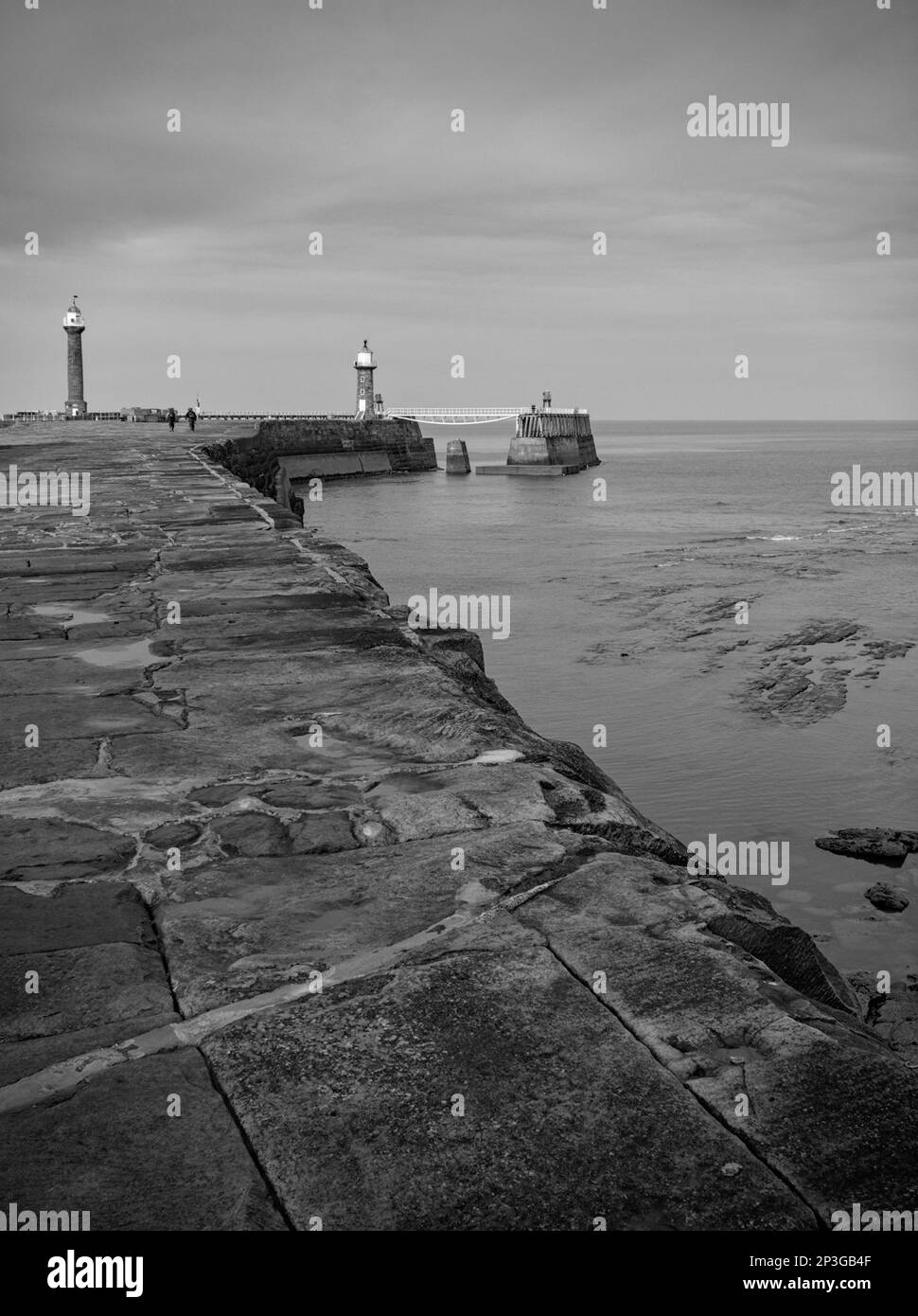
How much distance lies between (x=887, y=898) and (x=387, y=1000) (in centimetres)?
460

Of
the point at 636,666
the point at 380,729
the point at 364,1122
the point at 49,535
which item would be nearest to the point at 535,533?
the point at 636,666

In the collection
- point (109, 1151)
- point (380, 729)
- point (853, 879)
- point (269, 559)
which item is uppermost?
point (269, 559)

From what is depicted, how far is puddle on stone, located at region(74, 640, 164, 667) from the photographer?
424 centimetres

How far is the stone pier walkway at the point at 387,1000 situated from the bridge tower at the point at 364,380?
65.3m

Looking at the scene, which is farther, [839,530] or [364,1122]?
[839,530]

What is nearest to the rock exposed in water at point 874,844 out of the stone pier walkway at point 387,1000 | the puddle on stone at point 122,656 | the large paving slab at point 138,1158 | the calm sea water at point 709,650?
the calm sea water at point 709,650

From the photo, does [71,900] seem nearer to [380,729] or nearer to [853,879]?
[380,729]

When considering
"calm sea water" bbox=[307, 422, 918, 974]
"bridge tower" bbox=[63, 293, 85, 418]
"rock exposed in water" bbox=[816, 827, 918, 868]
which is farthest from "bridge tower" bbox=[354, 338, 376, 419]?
"rock exposed in water" bbox=[816, 827, 918, 868]

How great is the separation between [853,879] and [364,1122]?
5135 mm

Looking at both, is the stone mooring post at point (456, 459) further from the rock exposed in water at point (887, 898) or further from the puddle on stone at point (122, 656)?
the puddle on stone at point (122, 656)

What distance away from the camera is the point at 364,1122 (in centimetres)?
160

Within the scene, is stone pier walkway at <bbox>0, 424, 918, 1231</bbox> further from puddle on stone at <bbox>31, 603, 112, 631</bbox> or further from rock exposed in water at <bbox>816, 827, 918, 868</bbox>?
rock exposed in water at <bbox>816, 827, 918, 868</bbox>

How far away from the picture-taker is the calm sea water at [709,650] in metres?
7.15

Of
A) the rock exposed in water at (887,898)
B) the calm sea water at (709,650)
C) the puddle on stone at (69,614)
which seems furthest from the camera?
the calm sea water at (709,650)
